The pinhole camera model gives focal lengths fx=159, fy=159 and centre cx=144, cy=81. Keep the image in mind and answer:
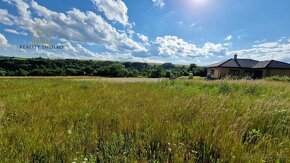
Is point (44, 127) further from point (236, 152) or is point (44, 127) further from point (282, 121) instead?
point (282, 121)

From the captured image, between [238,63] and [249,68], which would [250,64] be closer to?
[249,68]

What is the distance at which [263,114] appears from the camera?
338 centimetres

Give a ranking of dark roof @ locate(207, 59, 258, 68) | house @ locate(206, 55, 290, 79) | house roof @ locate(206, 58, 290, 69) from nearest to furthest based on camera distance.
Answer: house @ locate(206, 55, 290, 79)
house roof @ locate(206, 58, 290, 69)
dark roof @ locate(207, 59, 258, 68)

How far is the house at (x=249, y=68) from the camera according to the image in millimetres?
29344

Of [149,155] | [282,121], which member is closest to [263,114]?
[282,121]

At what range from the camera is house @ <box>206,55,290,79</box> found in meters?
29.3

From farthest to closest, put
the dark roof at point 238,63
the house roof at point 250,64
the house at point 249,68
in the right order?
the dark roof at point 238,63 → the house roof at point 250,64 → the house at point 249,68

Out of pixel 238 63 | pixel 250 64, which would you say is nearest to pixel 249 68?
pixel 250 64

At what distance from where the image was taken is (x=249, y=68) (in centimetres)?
3222

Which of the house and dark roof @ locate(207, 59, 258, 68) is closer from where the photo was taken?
the house

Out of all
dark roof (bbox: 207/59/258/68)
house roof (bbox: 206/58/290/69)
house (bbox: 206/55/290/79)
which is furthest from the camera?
dark roof (bbox: 207/59/258/68)

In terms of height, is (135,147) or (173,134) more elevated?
(173,134)

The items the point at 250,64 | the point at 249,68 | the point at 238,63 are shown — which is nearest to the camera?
the point at 249,68

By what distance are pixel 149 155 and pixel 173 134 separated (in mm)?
490
